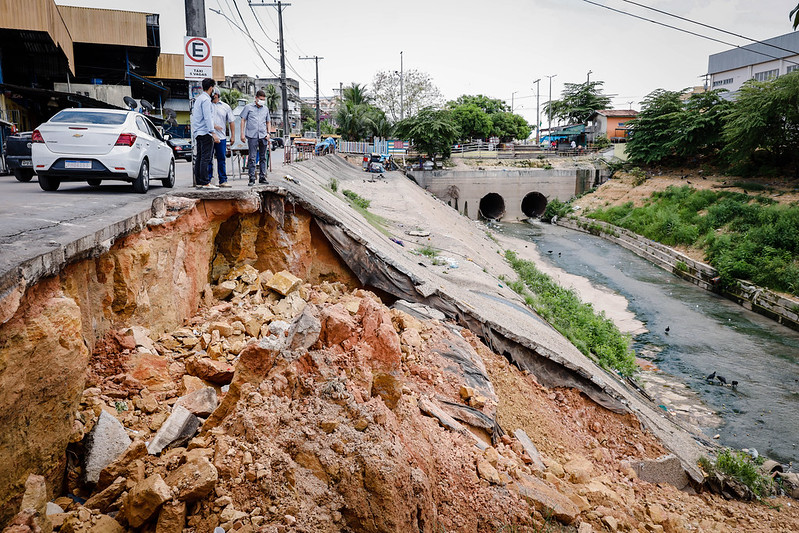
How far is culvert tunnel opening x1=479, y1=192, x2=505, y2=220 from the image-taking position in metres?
40.9

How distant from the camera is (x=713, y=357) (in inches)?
592

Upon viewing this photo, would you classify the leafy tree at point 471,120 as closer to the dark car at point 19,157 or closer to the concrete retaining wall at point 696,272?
the concrete retaining wall at point 696,272

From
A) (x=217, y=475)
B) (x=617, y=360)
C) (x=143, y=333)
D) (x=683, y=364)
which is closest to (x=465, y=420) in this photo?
(x=217, y=475)

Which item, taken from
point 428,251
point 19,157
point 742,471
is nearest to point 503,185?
point 428,251

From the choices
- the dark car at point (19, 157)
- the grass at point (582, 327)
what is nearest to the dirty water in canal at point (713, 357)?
the grass at point (582, 327)

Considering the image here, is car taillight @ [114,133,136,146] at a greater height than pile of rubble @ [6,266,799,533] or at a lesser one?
greater

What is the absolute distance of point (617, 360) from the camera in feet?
41.4

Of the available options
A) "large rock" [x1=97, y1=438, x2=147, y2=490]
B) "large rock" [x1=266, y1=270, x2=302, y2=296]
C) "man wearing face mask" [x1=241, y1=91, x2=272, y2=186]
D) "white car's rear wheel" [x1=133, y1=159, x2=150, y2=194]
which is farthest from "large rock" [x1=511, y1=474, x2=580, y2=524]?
"man wearing face mask" [x1=241, y1=91, x2=272, y2=186]

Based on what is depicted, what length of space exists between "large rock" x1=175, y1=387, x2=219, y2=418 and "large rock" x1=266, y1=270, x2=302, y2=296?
255 cm

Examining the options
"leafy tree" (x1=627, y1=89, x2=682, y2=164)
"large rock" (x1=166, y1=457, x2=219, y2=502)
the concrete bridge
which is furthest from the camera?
the concrete bridge

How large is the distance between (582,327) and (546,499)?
9.92 meters

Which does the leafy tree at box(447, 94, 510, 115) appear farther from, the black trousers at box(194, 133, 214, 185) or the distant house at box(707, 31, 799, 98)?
the black trousers at box(194, 133, 214, 185)

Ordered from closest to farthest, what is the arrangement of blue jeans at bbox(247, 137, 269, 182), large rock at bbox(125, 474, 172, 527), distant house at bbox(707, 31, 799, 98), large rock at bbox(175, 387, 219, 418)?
large rock at bbox(125, 474, 172, 527), large rock at bbox(175, 387, 219, 418), blue jeans at bbox(247, 137, 269, 182), distant house at bbox(707, 31, 799, 98)

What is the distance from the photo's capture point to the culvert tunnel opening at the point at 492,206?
134 feet
